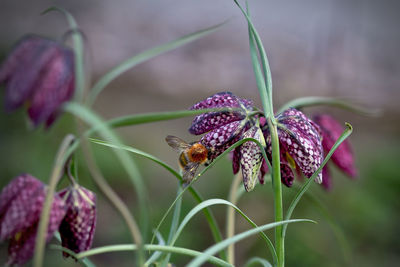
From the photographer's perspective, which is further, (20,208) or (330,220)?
(330,220)

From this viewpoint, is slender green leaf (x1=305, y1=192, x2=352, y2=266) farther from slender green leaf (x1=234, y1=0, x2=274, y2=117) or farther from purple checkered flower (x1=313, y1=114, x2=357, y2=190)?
slender green leaf (x1=234, y1=0, x2=274, y2=117)

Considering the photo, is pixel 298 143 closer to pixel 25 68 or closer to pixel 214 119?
pixel 214 119

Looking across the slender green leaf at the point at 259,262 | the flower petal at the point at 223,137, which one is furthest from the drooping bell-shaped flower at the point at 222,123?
the slender green leaf at the point at 259,262

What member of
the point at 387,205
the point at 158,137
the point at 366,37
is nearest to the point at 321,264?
the point at 387,205

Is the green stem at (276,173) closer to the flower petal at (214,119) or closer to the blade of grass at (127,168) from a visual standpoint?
the flower petal at (214,119)

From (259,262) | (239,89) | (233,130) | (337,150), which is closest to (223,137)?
(233,130)

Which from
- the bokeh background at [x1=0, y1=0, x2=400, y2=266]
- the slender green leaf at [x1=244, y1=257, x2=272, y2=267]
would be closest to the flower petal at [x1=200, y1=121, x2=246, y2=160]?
the slender green leaf at [x1=244, y1=257, x2=272, y2=267]
